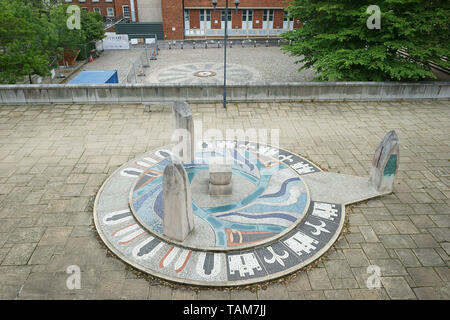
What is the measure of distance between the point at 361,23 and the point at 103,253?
611 inches

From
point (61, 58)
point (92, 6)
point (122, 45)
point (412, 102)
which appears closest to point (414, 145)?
point (412, 102)

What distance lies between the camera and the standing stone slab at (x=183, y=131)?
1021 centimetres

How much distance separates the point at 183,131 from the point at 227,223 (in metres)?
3.67

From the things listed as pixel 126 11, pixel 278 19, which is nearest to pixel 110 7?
pixel 126 11

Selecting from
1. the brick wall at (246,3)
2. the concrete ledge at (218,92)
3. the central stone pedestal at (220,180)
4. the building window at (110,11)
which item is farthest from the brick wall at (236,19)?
the central stone pedestal at (220,180)

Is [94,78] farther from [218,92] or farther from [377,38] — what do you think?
[377,38]

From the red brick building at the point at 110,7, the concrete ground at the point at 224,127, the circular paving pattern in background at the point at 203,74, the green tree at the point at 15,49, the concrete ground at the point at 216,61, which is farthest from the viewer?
the red brick building at the point at 110,7

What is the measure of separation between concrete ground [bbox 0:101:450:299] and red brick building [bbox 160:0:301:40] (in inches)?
1171

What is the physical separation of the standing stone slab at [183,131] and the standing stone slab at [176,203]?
11.3 feet

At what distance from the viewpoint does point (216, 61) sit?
31109mm

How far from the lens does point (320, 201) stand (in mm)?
9188

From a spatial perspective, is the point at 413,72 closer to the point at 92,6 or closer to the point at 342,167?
the point at 342,167

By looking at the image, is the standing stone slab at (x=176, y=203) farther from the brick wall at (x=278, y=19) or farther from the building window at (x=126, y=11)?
the building window at (x=126, y=11)

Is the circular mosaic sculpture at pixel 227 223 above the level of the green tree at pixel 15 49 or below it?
below
